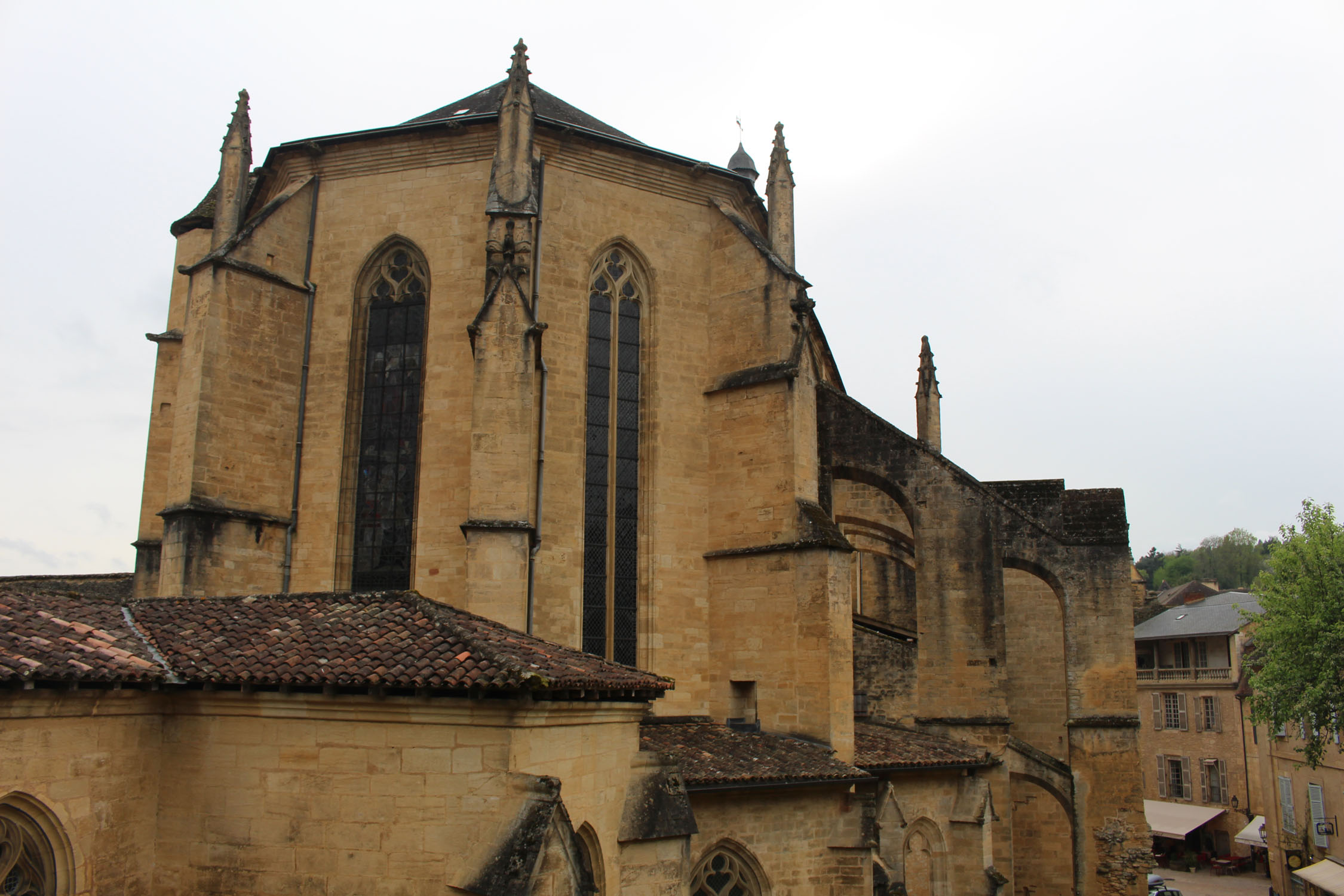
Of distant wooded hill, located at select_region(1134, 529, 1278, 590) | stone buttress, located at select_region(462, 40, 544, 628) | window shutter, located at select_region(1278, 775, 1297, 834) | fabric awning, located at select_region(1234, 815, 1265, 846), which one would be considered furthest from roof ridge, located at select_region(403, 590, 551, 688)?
distant wooded hill, located at select_region(1134, 529, 1278, 590)

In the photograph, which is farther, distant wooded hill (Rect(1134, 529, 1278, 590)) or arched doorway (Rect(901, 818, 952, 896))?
distant wooded hill (Rect(1134, 529, 1278, 590))

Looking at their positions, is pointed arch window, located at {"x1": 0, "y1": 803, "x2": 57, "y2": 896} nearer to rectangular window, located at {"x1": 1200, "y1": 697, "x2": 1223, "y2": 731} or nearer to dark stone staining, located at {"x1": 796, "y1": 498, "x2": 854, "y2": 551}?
dark stone staining, located at {"x1": 796, "y1": 498, "x2": 854, "y2": 551}

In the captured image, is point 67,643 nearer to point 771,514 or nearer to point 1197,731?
point 771,514

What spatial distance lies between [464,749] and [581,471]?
7.55m

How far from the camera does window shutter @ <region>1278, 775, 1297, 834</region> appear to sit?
32438 mm

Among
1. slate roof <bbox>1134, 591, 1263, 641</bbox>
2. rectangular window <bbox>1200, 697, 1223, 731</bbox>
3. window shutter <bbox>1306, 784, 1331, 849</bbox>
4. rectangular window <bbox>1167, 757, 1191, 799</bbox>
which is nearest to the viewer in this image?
window shutter <bbox>1306, 784, 1331, 849</bbox>

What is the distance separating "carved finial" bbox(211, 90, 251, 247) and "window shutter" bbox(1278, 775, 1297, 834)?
110 ft

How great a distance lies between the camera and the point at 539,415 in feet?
50.7

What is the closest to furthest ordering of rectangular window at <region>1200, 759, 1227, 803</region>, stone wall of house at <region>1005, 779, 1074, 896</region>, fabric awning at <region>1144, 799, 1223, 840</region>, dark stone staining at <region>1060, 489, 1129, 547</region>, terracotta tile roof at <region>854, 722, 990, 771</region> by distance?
1. terracotta tile roof at <region>854, 722, 990, 771</region>
2. dark stone staining at <region>1060, 489, 1129, 547</region>
3. stone wall of house at <region>1005, 779, 1074, 896</region>
4. fabric awning at <region>1144, 799, 1223, 840</region>
5. rectangular window at <region>1200, 759, 1227, 803</region>

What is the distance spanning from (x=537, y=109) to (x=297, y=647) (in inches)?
471

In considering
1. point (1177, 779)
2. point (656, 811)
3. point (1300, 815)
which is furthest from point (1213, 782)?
point (656, 811)

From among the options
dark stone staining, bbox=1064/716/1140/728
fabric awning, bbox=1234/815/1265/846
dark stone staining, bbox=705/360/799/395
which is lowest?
fabric awning, bbox=1234/815/1265/846

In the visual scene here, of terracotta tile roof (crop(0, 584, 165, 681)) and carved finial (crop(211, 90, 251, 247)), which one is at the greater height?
carved finial (crop(211, 90, 251, 247))

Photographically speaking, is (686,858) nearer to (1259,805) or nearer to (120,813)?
(120,813)
